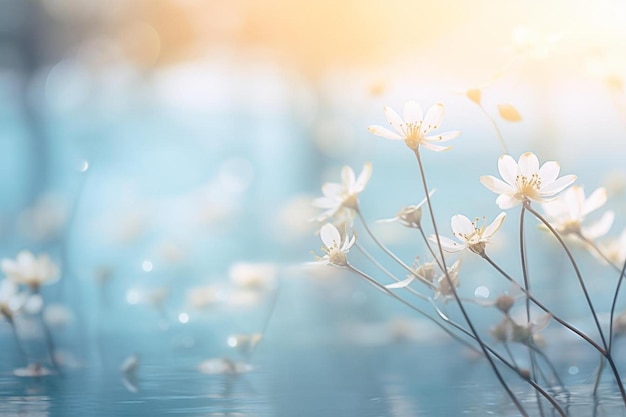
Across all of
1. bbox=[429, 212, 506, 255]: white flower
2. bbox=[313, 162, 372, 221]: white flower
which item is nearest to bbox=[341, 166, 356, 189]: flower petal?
bbox=[313, 162, 372, 221]: white flower

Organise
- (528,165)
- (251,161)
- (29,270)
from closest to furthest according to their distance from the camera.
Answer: (528,165) → (29,270) → (251,161)

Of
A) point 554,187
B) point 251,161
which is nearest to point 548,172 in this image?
point 554,187

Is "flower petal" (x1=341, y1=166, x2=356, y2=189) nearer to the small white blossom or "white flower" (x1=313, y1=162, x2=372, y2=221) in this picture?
"white flower" (x1=313, y1=162, x2=372, y2=221)

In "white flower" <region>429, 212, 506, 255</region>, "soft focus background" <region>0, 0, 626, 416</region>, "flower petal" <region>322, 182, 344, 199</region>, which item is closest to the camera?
"white flower" <region>429, 212, 506, 255</region>

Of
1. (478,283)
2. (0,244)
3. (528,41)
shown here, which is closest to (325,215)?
(528,41)

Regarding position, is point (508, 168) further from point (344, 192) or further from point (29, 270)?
point (29, 270)
